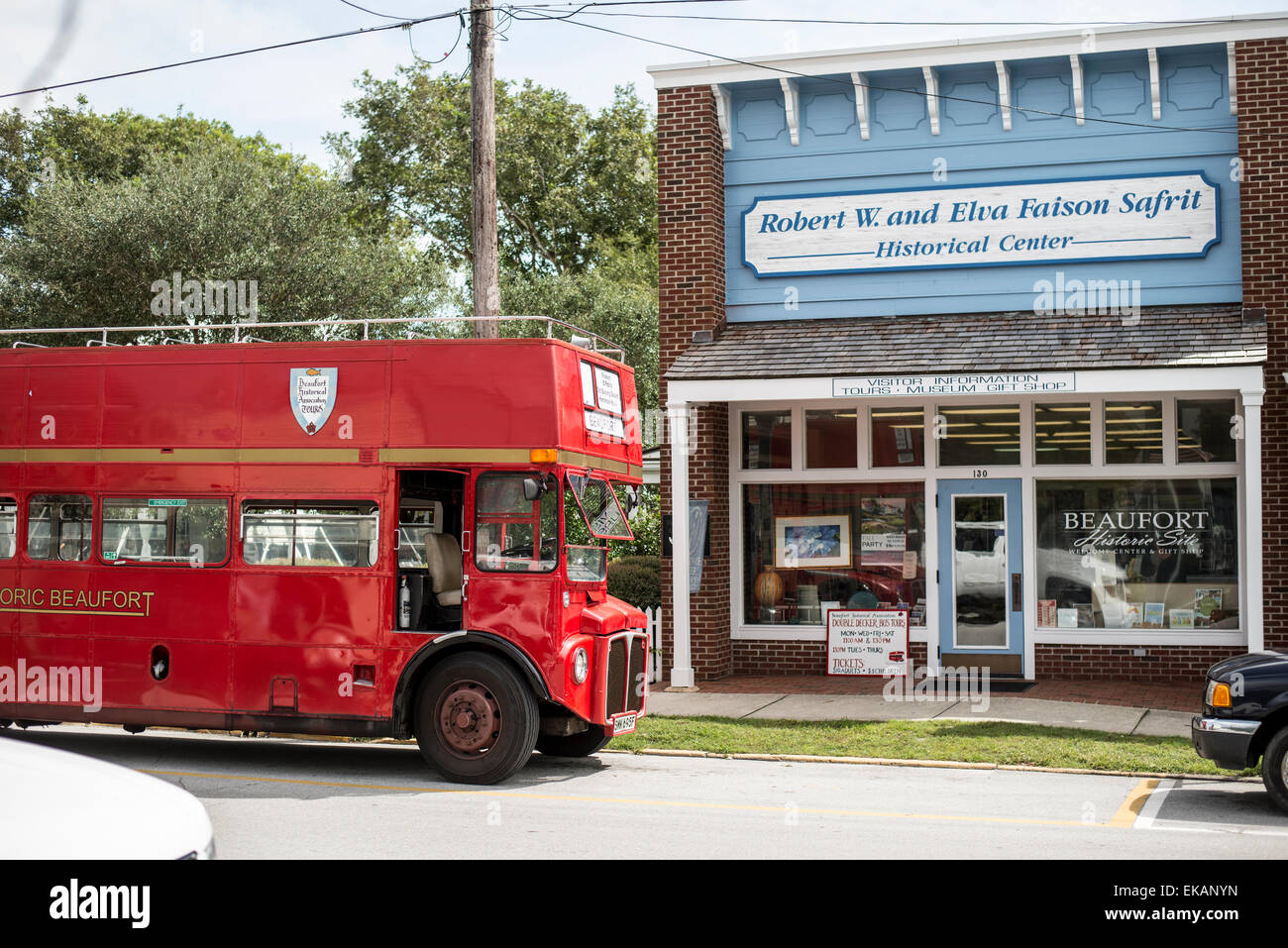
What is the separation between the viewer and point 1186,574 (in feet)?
50.3

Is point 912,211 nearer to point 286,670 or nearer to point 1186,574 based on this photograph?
point 1186,574

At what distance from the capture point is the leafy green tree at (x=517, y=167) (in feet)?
128

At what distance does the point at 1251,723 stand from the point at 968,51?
966 centimetres

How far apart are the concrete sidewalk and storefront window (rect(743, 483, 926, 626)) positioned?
1.84m

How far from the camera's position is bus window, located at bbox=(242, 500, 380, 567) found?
10.5 metres

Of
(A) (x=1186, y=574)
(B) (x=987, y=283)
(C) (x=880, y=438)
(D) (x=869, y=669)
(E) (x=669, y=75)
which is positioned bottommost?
(D) (x=869, y=669)

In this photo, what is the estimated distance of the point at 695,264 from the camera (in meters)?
16.6

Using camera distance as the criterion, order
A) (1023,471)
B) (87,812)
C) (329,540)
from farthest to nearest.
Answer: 1. (1023,471)
2. (329,540)
3. (87,812)

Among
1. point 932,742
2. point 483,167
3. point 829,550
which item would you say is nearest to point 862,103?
point 483,167

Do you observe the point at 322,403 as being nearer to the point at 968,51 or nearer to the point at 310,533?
the point at 310,533

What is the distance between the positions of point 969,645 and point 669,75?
8202 millimetres

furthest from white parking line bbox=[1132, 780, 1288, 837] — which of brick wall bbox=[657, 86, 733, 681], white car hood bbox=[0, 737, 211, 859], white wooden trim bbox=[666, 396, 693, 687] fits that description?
brick wall bbox=[657, 86, 733, 681]

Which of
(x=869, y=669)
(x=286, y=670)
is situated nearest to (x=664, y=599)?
(x=869, y=669)

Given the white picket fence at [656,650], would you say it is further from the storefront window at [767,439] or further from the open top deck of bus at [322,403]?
the open top deck of bus at [322,403]
